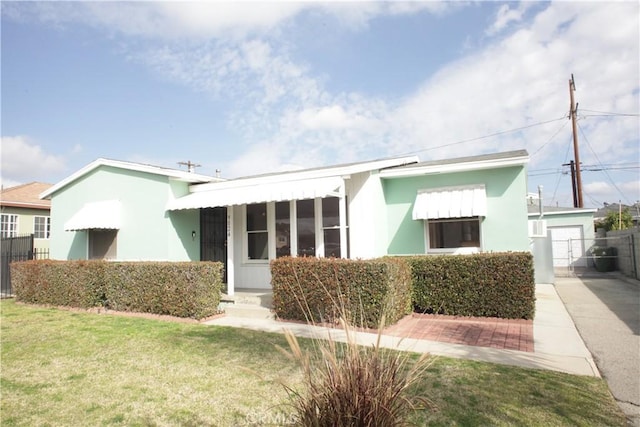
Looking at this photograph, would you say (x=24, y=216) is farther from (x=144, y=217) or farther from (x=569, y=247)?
(x=569, y=247)

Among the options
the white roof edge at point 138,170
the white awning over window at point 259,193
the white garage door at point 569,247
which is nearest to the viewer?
the white awning over window at point 259,193

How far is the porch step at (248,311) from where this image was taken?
421 inches

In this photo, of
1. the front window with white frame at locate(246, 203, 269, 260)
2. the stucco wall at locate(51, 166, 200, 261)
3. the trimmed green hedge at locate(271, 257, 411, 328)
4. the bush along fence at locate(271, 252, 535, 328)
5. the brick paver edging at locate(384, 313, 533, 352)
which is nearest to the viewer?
the brick paver edging at locate(384, 313, 533, 352)

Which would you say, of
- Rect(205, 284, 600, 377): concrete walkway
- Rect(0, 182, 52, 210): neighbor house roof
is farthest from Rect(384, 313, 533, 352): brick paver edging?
Rect(0, 182, 52, 210): neighbor house roof

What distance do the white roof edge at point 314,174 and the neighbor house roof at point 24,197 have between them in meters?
13.5

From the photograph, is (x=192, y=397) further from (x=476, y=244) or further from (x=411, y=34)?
(x=411, y=34)

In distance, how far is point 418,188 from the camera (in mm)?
12984

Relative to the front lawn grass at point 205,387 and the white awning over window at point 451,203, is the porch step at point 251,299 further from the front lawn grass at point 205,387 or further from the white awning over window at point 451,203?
the white awning over window at point 451,203

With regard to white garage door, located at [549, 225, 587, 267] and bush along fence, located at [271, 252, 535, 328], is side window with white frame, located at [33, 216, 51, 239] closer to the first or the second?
bush along fence, located at [271, 252, 535, 328]

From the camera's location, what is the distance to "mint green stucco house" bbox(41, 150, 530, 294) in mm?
11742

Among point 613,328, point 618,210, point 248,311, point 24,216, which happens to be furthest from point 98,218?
point 618,210

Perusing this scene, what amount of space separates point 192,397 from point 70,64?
42.7 feet

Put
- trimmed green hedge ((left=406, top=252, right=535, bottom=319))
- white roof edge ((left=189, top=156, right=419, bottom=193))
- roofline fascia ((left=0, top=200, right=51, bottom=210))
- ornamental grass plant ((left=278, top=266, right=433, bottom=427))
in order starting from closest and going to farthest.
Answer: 1. ornamental grass plant ((left=278, top=266, right=433, bottom=427))
2. trimmed green hedge ((left=406, top=252, right=535, bottom=319))
3. white roof edge ((left=189, top=156, right=419, bottom=193))
4. roofline fascia ((left=0, top=200, right=51, bottom=210))

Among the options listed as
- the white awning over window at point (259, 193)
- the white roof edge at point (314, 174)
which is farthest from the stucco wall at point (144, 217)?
the white roof edge at point (314, 174)
